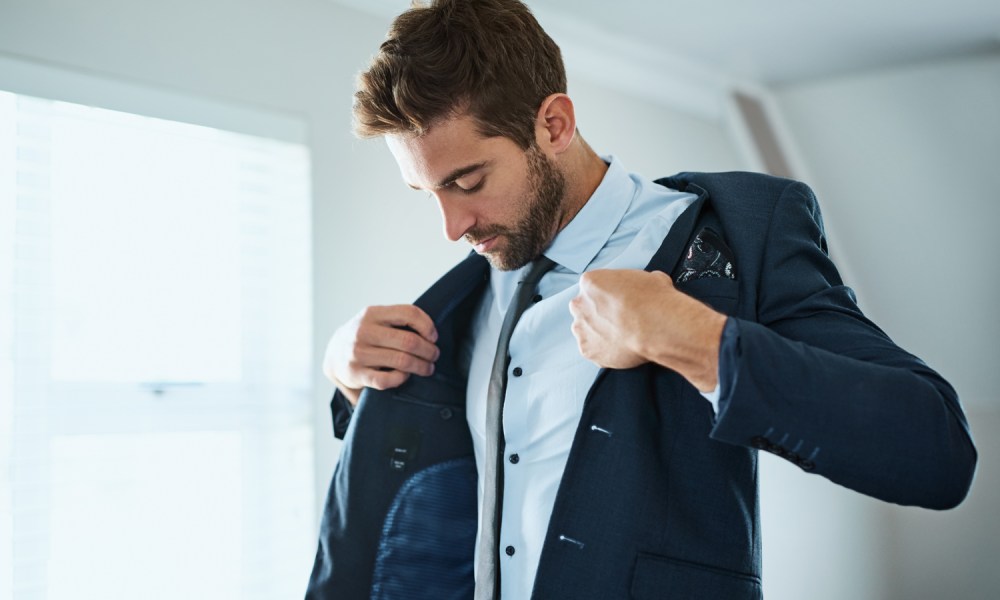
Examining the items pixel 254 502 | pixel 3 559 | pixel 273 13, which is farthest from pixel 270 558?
pixel 273 13

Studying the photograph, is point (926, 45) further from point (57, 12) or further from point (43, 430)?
point (43, 430)

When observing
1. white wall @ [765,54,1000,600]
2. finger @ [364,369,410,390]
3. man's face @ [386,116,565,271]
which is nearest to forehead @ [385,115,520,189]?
man's face @ [386,116,565,271]

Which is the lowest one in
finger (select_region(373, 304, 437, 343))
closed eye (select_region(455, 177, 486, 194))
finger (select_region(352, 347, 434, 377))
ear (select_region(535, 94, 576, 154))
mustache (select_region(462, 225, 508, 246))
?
finger (select_region(352, 347, 434, 377))

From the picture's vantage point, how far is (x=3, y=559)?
212 centimetres

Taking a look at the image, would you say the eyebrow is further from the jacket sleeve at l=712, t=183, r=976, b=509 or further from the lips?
the jacket sleeve at l=712, t=183, r=976, b=509

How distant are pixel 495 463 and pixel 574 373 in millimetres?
194

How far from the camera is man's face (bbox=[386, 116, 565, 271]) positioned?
154 centimetres

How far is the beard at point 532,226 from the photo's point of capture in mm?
1553

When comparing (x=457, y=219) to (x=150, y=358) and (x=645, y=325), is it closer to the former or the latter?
(x=645, y=325)

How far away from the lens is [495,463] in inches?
57.0

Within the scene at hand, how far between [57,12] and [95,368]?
92 centimetres

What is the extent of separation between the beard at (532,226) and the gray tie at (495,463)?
0.06 meters

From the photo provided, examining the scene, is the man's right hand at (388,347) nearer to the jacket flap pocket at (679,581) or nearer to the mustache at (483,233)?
the mustache at (483,233)

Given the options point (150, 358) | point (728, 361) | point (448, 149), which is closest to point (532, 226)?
point (448, 149)
